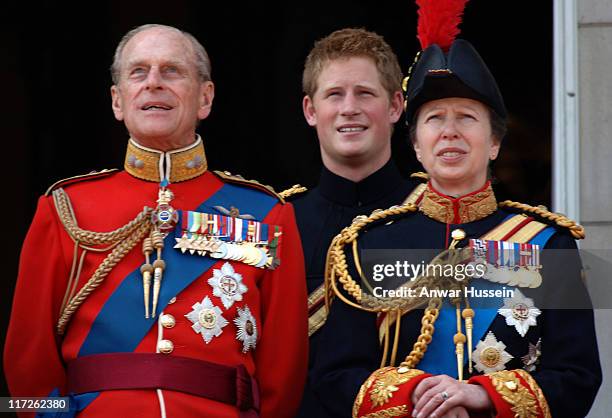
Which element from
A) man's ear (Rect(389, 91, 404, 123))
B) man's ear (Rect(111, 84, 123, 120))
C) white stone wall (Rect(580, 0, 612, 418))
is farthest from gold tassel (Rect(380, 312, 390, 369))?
white stone wall (Rect(580, 0, 612, 418))

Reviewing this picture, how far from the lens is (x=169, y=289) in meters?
4.62

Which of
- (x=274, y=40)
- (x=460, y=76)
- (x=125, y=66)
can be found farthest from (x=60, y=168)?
(x=460, y=76)

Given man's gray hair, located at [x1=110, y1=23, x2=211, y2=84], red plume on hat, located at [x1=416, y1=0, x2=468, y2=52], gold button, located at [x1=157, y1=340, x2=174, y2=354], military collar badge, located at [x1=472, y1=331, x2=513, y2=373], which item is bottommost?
military collar badge, located at [x1=472, y1=331, x2=513, y2=373]

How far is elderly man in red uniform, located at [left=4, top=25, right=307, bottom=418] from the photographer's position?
4531mm

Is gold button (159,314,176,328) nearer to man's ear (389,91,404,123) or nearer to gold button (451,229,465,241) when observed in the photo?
gold button (451,229,465,241)

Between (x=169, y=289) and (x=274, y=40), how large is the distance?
2.71 meters

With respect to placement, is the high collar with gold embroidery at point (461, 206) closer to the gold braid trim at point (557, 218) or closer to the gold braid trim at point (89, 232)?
the gold braid trim at point (557, 218)

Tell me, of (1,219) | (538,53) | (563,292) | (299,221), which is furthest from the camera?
(1,219)

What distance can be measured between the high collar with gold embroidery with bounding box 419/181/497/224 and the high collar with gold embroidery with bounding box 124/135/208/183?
70 centimetres

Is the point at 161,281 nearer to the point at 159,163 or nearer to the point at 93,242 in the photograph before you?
the point at 93,242

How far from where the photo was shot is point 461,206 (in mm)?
4723

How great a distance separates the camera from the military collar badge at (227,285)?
464 cm

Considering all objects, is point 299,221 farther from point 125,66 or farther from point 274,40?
point 274,40


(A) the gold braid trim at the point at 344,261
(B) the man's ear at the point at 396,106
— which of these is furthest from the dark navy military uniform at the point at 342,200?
(A) the gold braid trim at the point at 344,261
